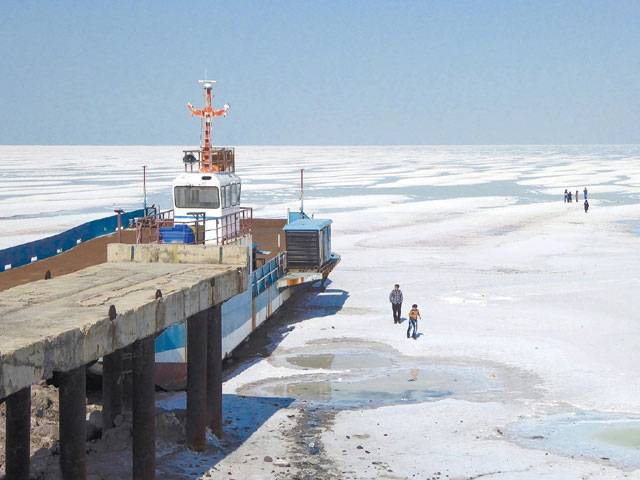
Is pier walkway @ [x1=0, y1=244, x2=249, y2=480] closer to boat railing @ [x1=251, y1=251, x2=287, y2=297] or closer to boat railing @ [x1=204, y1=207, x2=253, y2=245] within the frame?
boat railing @ [x1=251, y1=251, x2=287, y2=297]

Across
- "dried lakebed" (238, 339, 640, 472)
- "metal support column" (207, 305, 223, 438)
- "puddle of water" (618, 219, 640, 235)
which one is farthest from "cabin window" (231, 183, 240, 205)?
"puddle of water" (618, 219, 640, 235)

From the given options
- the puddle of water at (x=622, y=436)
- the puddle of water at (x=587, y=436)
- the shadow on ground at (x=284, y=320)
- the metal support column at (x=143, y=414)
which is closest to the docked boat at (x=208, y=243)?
the shadow on ground at (x=284, y=320)

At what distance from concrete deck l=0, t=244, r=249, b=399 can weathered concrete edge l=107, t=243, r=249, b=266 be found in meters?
0.02

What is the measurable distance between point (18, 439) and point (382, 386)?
929 cm

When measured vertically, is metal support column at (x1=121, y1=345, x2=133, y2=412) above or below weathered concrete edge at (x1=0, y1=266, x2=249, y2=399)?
below

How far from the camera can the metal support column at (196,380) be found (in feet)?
52.4

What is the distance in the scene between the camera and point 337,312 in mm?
29203

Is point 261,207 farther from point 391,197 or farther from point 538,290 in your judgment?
point 538,290

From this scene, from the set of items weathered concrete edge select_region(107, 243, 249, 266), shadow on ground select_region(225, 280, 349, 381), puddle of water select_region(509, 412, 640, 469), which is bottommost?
puddle of water select_region(509, 412, 640, 469)

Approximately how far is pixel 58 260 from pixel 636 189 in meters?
71.5

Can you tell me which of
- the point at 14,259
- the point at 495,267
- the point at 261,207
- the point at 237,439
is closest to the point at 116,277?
the point at 237,439

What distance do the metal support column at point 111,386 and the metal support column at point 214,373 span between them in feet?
4.87

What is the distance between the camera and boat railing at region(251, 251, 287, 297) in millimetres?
24266

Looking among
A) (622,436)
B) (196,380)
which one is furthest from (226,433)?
(622,436)
